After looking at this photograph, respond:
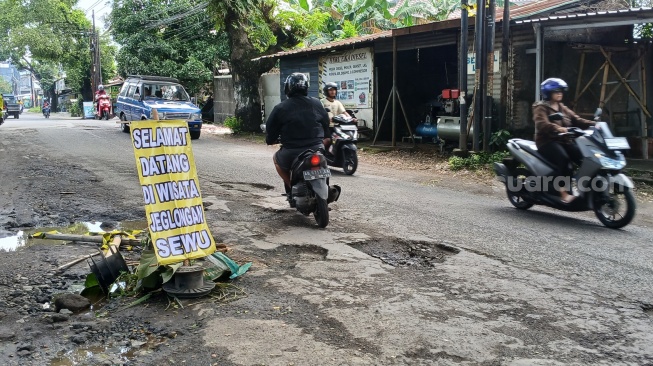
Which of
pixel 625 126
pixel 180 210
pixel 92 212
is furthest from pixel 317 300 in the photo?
pixel 625 126

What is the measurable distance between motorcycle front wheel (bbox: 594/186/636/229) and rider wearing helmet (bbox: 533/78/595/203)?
36cm

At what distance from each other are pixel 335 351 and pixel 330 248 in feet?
7.29

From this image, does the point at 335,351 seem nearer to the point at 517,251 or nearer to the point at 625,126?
the point at 517,251

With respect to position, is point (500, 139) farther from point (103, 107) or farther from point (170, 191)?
point (103, 107)

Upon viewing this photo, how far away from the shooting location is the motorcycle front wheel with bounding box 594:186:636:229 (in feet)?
20.3

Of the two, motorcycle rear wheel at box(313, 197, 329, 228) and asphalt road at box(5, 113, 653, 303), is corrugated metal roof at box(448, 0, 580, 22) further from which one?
motorcycle rear wheel at box(313, 197, 329, 228)

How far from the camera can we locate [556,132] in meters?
6.82

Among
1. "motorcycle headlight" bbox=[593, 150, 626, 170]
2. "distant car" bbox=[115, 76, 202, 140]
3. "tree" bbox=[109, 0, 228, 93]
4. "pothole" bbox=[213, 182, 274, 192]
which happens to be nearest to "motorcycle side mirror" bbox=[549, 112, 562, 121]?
"motorcycle headlight" bbox=[593, 150, 626, 170]

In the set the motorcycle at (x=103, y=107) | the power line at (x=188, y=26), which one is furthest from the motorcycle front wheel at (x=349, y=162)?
the motorcycle at (x=103, y=107)

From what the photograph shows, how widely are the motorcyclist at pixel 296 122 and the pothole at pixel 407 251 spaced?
1477 millimetres

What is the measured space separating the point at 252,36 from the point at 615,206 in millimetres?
16572

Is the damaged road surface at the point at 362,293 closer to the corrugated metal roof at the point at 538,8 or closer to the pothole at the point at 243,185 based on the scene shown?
the pothole at the point at 243,185

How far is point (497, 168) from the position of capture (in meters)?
7.75

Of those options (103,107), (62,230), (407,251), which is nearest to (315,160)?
(407,251)
